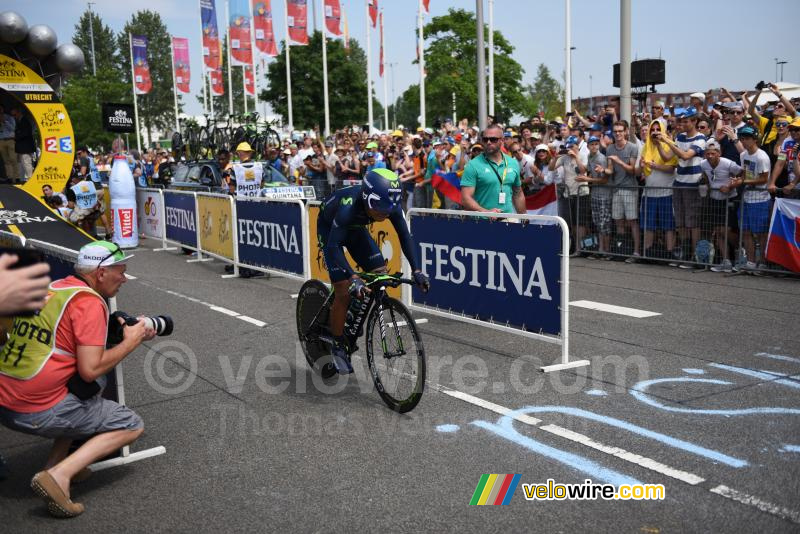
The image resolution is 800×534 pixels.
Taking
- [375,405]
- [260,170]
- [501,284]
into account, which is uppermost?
[260,170]

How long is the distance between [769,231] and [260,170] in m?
9.41

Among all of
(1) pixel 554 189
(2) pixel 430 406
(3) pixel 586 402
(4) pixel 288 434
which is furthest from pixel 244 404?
(1) pixel 554 189

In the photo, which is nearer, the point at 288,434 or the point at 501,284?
the point at 288,434

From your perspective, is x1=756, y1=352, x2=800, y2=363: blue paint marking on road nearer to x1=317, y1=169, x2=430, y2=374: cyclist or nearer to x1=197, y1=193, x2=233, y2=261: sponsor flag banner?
x1=317, y1=169, x2=430, y2=374: cyclist

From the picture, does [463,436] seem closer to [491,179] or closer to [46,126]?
[491,179]

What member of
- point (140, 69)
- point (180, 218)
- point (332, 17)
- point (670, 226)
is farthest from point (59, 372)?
point (140, 69)

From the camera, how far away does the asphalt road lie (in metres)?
4.17

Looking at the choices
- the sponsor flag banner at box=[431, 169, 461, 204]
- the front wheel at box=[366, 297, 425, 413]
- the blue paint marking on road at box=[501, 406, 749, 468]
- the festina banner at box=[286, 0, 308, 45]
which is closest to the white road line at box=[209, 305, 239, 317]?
the front wheel at box=[366, 297, 425, 413]

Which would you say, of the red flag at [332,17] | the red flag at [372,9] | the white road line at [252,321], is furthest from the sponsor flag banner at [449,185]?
the red flag at [372,9]

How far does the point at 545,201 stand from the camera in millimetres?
13516

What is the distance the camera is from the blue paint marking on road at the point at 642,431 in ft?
15.6

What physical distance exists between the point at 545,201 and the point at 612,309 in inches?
170

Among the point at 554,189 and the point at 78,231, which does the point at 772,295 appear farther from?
the point at 78,231

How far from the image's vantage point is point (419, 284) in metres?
5.72
